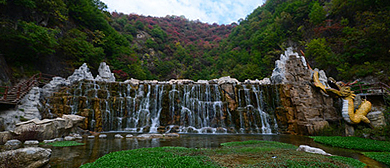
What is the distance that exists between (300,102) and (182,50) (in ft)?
146

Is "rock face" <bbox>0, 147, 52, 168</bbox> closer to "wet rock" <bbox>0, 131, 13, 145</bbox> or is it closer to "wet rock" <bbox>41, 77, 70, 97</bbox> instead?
"wet rock" <bbox>0, 131, 13, 145</bbox>

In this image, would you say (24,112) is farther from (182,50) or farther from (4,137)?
(182,50)

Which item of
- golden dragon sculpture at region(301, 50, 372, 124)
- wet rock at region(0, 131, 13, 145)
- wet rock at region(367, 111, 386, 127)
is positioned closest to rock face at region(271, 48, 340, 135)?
golden dragon sculpture at region(301, 50, 372, 124)

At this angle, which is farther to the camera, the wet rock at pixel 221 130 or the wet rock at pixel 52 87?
the wet rock at pixel 221 130

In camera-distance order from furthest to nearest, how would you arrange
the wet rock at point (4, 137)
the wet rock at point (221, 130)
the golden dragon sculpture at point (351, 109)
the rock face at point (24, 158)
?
the wet rock at point (221, 130) < the golden dragon sculpture at point (351, 109) < the wet rock at point (4, 137) < the rock face at point (24, 158)

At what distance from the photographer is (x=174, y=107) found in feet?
63.8

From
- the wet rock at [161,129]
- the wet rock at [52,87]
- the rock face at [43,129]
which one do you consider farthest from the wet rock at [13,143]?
the wet rock at [161,129]

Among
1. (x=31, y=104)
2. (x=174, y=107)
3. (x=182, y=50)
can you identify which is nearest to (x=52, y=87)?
(x=31, y=104)

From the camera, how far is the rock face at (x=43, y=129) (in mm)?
10039

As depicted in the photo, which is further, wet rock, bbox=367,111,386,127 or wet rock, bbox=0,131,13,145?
wet rock, bbox=367,111,386,127

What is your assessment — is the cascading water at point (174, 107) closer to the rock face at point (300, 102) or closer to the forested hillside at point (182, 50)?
the rock face at point (300, 102)

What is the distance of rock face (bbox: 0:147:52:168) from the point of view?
185 inches

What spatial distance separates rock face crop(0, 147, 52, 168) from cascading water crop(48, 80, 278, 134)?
1196 centimetres

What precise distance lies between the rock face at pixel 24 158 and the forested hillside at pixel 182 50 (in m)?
17.4
